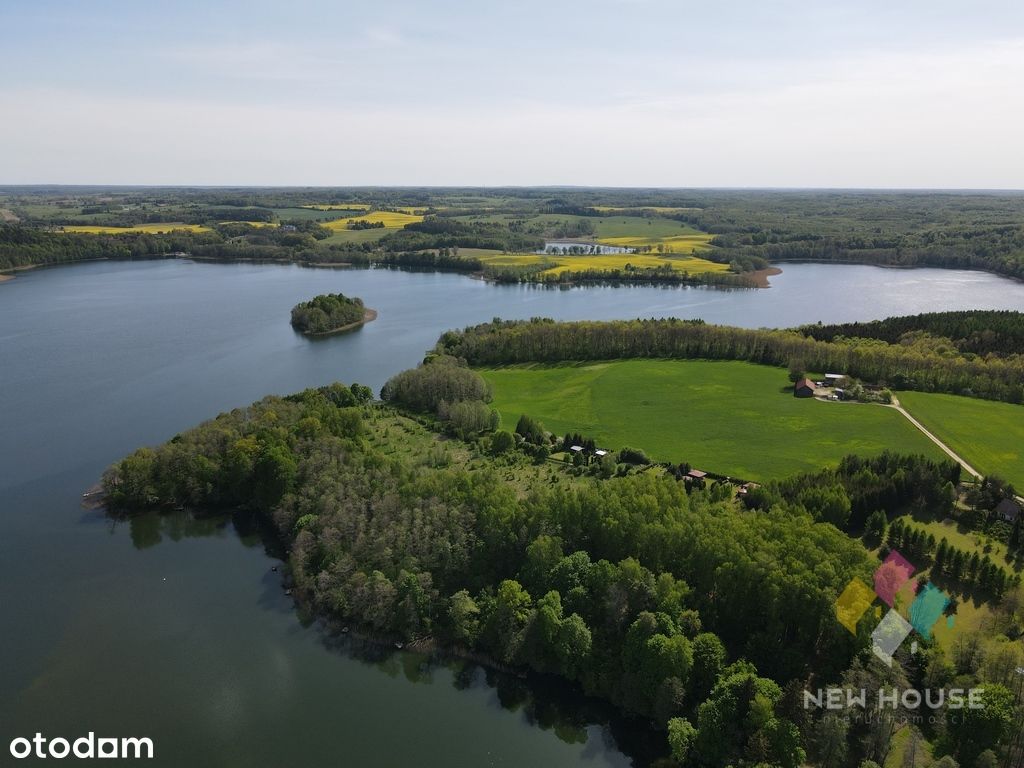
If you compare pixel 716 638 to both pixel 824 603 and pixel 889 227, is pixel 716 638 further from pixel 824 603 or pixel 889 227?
pixel 889 227

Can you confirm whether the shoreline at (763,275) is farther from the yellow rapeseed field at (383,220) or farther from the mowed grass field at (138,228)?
the mowed grass field at (138,228)

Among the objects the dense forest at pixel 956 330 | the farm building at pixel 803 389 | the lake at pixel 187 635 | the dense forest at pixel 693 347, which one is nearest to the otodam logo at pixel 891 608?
the lake at pixel 187 635

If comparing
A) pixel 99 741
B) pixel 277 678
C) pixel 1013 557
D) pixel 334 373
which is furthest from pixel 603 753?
pixel 334 373

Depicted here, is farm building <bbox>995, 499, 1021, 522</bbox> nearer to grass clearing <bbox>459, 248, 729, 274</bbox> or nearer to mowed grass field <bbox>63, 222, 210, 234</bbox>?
grass clearing <bbox>459, 248, 729, 274</bbox>

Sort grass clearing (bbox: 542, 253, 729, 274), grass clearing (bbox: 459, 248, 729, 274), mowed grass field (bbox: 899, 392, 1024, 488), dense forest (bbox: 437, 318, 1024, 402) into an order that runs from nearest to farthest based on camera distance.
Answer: mowed grass field (bbox: 899, 392, 1024, 488)
dense forest (bbox: 437, 318, 1024, 402)
grass clearing (bbox: 542, 253, 729, 274)
grass clearing (bbox: 459, 248, 729, 274)

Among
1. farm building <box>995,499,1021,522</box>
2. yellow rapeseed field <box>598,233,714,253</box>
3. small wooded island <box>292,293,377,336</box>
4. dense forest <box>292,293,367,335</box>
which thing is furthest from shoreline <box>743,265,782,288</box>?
farm building <box>995,499,1021,522</box>

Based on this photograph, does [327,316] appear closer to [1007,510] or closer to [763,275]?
[1007,510]
